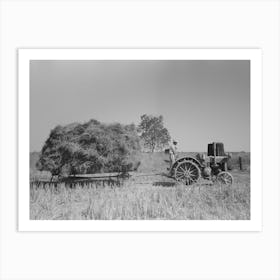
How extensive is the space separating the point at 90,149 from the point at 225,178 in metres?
1.56

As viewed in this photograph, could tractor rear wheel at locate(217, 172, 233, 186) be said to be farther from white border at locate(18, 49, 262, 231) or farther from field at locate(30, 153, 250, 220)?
white border at locate(18, 49, 262, 231)

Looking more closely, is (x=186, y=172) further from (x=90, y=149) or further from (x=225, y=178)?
(x=90, y=149)

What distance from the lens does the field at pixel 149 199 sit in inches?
185

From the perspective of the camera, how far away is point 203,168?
15.9ft

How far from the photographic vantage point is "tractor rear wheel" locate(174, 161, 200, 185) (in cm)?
481

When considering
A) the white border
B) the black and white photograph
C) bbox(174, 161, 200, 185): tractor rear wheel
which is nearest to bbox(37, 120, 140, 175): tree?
the black and white photograph

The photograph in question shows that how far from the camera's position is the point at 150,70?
4.73 meters

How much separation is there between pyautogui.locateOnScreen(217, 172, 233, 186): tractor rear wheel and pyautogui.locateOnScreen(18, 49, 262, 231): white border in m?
0.24

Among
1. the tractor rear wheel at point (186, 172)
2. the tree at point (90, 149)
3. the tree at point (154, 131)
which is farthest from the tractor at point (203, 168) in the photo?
the tree at point (90, 149)

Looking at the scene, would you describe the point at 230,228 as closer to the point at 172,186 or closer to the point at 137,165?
the point at 172,186

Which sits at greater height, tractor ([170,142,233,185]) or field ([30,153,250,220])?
tractor ([170,142,233,185])
